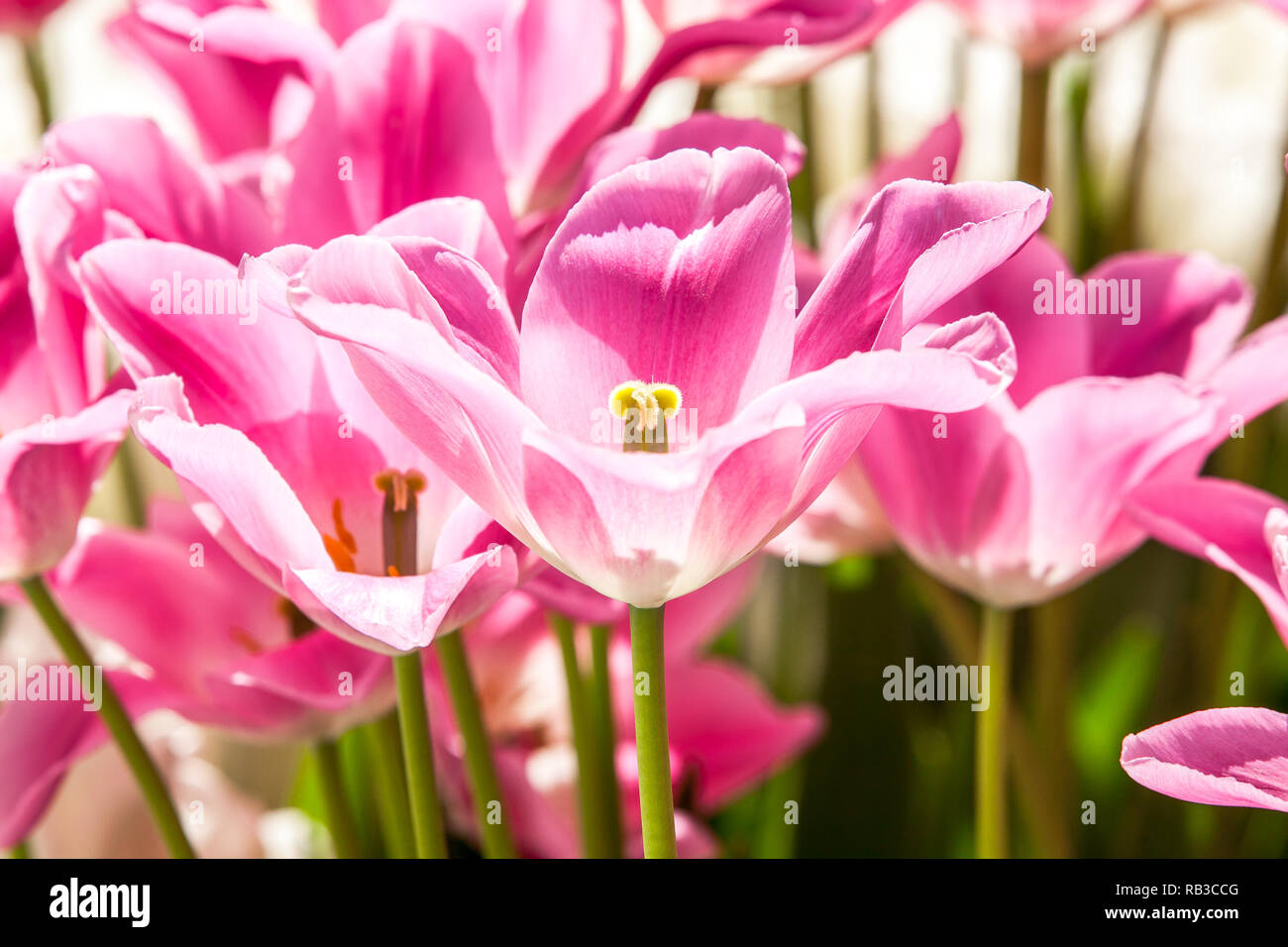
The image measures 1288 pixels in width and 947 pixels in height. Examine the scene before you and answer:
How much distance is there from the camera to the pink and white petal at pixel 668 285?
0.24 m

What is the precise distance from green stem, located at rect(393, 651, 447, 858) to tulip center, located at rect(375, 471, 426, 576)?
3 cm

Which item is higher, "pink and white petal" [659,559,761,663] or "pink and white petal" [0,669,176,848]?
"pink and white petal" [659,559,761,663]

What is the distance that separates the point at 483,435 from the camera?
0.75ft

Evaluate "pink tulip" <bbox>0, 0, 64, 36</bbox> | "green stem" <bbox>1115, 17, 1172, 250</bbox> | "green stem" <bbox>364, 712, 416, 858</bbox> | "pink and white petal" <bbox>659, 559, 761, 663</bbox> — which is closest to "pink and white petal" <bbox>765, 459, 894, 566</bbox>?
"pink and white petal" <bbox>659, 559, 761, 663</bbox>

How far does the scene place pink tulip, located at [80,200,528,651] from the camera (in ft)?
0.74

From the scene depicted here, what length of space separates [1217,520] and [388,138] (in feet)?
0.69

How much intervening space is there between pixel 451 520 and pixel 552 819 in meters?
0.14

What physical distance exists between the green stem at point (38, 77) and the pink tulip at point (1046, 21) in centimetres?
33

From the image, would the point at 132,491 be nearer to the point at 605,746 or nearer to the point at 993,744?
the point at 605,746

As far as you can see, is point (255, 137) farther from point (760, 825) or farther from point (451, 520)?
point (760, 825)

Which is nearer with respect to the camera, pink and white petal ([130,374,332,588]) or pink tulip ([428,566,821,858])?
pink and white petal ([130,374,332,588])

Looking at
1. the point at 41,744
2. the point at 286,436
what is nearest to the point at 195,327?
the point at 286,436

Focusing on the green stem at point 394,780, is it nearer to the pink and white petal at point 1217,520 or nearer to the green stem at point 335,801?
the green stem at point 335,801

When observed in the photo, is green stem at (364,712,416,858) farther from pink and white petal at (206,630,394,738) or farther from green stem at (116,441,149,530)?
green stem at (116,441,149,530)
